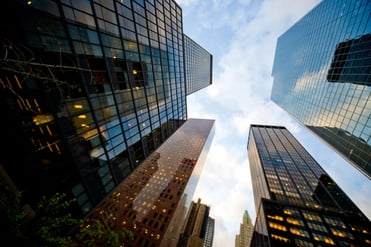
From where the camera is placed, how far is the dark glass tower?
852 cm

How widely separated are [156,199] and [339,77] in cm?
7511

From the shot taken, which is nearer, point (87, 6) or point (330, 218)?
point (87, 6)

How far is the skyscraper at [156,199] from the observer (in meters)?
48.4

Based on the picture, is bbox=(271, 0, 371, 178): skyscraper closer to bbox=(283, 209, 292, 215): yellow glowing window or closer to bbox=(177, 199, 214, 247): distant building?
bbox=(283, 209, 292, 215): yellow glowing window

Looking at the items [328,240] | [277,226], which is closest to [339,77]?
[328,240]

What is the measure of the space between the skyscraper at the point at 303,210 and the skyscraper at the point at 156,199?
35.6 metres

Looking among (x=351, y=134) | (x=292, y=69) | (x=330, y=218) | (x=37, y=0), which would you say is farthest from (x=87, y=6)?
(x=330, y=218)

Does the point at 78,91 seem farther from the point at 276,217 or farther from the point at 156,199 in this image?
the point at 276,217

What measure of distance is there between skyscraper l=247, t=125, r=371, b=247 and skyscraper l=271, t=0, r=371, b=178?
2962 cm

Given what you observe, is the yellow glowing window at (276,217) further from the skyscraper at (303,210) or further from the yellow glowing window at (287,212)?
the yellow glowing window at (287,212)

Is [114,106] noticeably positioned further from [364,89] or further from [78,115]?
[364,89]

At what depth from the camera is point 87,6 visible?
11906 mm

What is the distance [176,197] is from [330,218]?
195 ft

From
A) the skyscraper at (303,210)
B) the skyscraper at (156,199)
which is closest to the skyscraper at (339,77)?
the skyscraper at (303,210)
